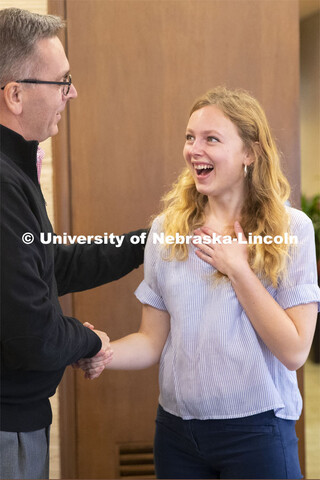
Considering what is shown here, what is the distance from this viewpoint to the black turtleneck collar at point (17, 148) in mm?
1437

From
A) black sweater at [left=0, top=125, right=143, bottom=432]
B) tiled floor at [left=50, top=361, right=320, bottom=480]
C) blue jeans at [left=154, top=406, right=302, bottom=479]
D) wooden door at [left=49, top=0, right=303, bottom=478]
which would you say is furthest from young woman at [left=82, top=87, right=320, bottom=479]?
tiled floor at [left=50, top=361, right=320, bottom=480]

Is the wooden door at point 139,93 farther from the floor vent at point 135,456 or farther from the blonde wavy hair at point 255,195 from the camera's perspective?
the blonde wavy hair at point 255,195

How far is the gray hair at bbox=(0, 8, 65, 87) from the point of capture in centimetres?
146

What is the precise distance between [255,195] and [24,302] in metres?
0.68

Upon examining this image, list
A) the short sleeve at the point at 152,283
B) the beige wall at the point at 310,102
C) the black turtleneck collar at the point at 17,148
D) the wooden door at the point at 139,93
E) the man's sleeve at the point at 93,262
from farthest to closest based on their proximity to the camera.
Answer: the beige wall at the point at 310,102 < the wooden door at the point at 139,93 < the man's sleeve at the point at 93,262 < the short sleeve at the point at 152,283 < the black turtleneck collar at the point at 17,148

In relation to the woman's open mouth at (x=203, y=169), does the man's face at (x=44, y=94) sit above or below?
above

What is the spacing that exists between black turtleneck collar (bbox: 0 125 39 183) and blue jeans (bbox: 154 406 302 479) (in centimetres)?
72

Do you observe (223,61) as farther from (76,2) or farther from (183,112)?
(76,2)

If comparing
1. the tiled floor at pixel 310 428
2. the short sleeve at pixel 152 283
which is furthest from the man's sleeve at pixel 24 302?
the tiled floor at pixel 310 428

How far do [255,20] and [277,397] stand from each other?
135 centimetres

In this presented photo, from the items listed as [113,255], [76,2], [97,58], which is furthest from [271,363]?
[76,2]

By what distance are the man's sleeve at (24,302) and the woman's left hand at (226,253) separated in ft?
1.32

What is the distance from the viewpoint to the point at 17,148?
144cm

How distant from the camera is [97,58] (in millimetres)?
2227
